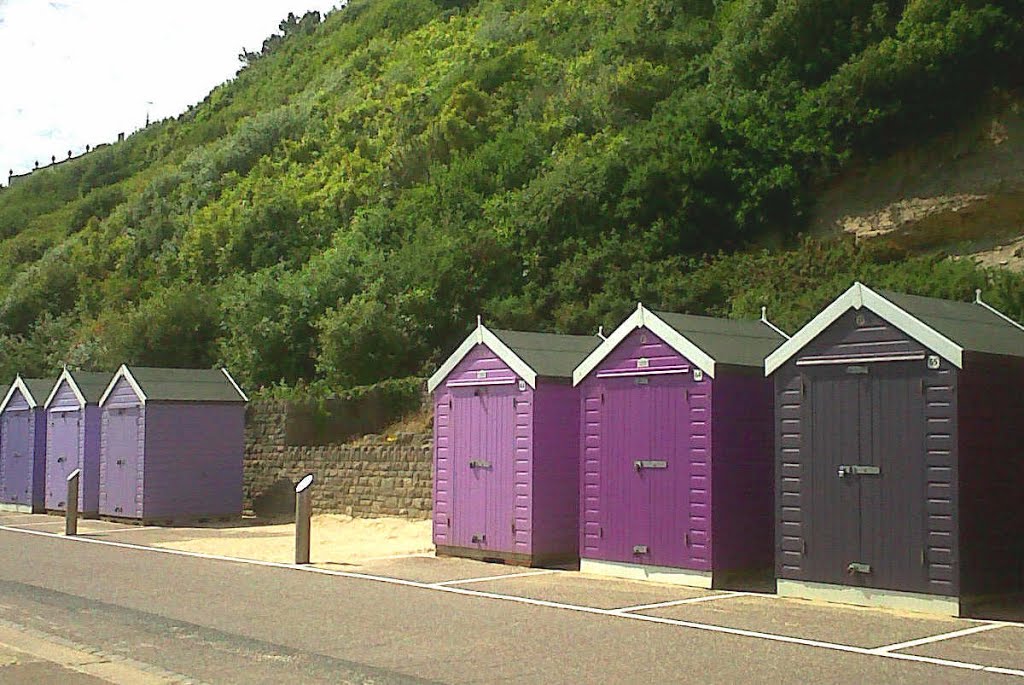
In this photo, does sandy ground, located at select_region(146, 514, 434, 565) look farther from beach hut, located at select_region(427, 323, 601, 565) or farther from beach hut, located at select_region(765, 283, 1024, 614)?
beach hut, located at select_region(765, 283, 1024, 614)

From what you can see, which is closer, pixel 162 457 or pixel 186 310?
pixel 162 457

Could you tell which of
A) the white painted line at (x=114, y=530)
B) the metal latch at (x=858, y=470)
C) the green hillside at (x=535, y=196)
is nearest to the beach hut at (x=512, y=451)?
the metal latch at (x=858, y=470)

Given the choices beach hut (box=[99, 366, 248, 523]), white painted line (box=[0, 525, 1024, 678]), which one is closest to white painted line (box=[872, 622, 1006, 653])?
white painted line (box=[0, 525, 1024, 678])

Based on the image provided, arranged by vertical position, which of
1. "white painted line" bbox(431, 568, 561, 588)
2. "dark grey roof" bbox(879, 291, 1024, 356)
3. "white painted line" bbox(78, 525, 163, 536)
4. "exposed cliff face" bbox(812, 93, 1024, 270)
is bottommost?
"white painted line" bbox(78, 525, 163, 536)

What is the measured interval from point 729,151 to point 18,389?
17.7 m

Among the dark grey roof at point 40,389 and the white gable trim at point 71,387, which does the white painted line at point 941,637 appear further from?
the dark grey roof at point 40,389

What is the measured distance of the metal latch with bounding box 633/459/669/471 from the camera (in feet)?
46.4

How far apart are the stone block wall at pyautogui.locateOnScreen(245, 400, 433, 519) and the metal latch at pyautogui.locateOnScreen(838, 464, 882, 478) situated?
11058 mm

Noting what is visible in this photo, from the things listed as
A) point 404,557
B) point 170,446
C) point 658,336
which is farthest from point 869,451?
point 170,446

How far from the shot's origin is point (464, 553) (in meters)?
17.0

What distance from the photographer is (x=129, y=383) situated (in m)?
24.7

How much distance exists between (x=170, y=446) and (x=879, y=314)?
16488mm

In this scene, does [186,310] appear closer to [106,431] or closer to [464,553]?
[106,431]

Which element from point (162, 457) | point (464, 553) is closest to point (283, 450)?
point (162, 457)
